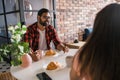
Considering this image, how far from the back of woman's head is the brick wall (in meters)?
2.69

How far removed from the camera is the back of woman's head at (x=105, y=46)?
66 cm

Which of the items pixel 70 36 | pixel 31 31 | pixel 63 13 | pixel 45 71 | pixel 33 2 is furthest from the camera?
pixel 70 36

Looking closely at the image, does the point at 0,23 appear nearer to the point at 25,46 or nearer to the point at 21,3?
the point at 21,3

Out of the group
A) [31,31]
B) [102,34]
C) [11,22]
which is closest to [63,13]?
[11,22]

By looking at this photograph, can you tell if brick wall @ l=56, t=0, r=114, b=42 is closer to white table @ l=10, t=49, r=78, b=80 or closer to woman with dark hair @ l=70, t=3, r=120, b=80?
white table @ l=10, t=49, r=78, b=80

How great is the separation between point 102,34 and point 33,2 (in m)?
2.56

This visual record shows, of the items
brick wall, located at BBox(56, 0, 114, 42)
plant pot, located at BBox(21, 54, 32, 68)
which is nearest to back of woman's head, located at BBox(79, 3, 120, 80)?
plant pot, located at BBox(21, 54, 32, 68)

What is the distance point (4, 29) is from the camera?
9.32 feet

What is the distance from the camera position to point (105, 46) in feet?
2.19

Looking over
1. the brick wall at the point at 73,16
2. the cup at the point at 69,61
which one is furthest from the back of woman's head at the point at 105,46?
the brick wall at the point at 73,16

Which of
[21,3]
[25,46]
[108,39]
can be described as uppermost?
[21,3]

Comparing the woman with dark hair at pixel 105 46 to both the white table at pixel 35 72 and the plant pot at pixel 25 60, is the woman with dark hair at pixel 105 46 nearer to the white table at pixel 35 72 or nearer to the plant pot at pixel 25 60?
the white table at pixel 35 72

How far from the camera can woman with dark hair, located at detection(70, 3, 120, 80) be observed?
0.66 metres

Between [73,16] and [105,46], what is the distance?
3060 mm
